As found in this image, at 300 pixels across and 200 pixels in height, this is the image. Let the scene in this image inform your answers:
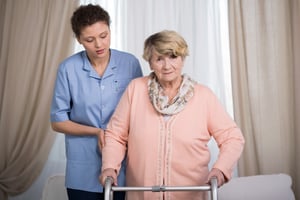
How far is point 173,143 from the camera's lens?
1.48 m

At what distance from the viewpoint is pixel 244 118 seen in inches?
101

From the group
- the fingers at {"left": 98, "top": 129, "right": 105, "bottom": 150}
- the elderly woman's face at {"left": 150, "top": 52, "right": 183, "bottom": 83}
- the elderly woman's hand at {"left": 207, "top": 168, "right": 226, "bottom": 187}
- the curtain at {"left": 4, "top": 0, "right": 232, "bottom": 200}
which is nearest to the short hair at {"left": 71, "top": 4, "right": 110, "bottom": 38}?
the elderly woman's face at {"left": 150, "top": 52, "right": 183, "bottom": 83}

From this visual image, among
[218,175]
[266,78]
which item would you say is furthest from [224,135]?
[266,78]

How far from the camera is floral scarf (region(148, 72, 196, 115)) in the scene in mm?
1497

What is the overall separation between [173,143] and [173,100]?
0.17 metres

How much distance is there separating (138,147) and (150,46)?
39cm

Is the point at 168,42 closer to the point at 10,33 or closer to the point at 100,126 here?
the point at 100,126

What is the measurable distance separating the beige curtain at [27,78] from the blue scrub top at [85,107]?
46.4 inches

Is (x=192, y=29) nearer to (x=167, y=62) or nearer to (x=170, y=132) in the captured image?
(x=167, y=62)

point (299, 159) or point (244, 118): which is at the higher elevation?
point (244, 118)

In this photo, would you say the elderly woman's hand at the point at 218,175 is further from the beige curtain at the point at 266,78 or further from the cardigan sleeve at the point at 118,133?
the beige curtain at the point at 266,78

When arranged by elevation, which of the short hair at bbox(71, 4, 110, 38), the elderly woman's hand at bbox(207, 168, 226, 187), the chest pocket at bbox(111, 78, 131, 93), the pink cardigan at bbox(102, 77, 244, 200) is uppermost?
the short hair at bbox(71, 4, 110, 38)

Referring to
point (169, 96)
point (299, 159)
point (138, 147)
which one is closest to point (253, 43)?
point (299, 159)

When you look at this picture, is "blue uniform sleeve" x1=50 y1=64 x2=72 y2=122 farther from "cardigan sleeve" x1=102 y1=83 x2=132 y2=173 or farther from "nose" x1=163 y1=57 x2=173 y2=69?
"nose" x1=163 y1=57 x2=173 y2=69
